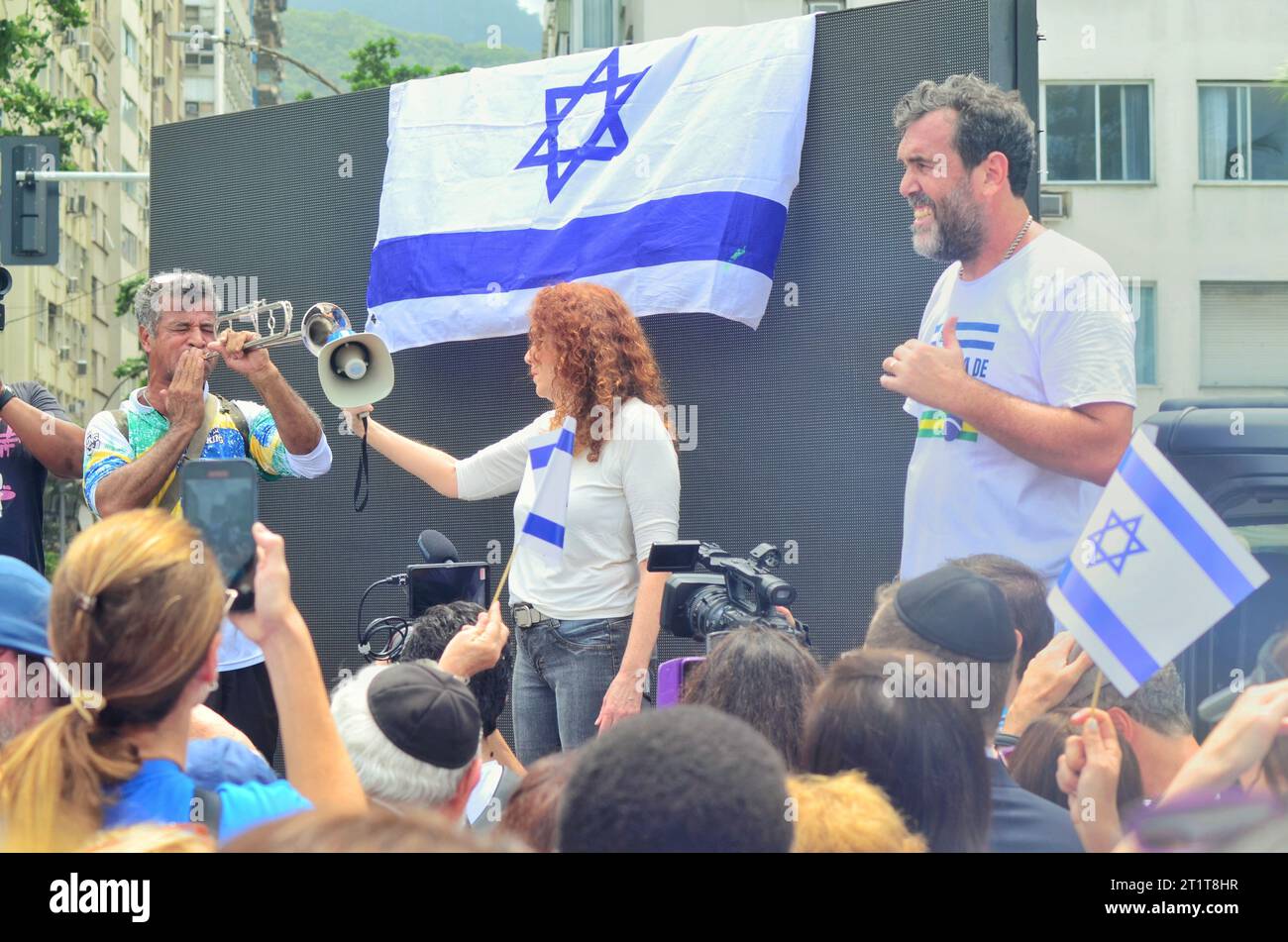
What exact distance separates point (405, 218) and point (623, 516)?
2.45m

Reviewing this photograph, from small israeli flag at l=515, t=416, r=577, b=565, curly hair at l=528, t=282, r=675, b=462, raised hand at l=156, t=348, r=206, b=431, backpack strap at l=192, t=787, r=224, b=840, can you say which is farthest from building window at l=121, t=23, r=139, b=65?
backpack strap at l=192, t=787, r=224, b=840

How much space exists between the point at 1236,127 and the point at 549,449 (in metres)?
19.7

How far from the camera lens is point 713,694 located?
2881 millimetres

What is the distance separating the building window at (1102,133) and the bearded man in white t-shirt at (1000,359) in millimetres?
18213

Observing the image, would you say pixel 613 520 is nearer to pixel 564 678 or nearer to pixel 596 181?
pixel 564 678

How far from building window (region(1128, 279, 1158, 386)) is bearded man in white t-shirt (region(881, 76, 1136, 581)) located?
16667 millimetres

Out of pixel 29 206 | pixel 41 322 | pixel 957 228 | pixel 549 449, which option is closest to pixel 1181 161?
pixel 29 206

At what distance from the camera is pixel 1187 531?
9.04 feet

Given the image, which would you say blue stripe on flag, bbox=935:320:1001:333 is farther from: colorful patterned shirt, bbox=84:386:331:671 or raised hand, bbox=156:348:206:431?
raised hand, bbox=156:348:206:431

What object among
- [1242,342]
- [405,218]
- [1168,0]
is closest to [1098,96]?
[1168,0]

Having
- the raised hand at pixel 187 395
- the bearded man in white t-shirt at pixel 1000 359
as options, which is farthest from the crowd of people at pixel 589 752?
the raised hand at pixel 187 395

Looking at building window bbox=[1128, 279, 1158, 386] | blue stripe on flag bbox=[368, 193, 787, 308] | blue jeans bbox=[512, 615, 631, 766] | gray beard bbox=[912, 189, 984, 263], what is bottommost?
blue jeans bbox=[512, 615, 631, 766]

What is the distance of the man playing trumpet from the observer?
4004 millimetres
